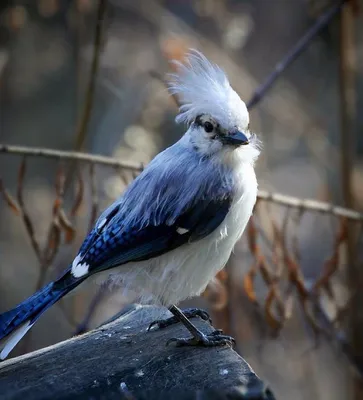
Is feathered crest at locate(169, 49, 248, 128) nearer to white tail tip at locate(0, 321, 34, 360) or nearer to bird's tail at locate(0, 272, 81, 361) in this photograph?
bird's tail at locate(0, 272, 81, 361)

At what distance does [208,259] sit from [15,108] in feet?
13.5

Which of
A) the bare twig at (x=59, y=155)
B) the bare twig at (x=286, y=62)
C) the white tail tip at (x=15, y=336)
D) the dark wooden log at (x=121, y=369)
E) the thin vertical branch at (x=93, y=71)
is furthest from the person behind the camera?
the bare twig at (x=286, y=62)

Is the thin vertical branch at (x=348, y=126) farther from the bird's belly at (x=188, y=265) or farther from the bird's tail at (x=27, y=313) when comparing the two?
the bird's tail at (x=27, y=313)

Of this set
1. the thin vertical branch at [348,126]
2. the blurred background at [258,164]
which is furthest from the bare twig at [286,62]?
the thin vertical branch at [348,126]

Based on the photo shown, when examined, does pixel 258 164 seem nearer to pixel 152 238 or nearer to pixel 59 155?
pixel 59 155

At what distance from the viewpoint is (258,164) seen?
13.4ft

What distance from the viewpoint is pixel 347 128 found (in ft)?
12.4

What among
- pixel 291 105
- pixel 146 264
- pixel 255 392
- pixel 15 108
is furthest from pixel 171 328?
pixel 15 108

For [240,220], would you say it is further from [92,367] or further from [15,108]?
[15,108]

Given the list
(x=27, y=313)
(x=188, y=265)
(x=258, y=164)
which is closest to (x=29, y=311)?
(x=27, y=313)

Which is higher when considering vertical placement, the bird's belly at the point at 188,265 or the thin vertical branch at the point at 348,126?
the thin vertical branch at the point at 348,126

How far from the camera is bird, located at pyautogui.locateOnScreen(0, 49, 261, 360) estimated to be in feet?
8.71

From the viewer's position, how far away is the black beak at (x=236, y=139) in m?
2.63

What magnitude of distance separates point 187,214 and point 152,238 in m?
0.14
